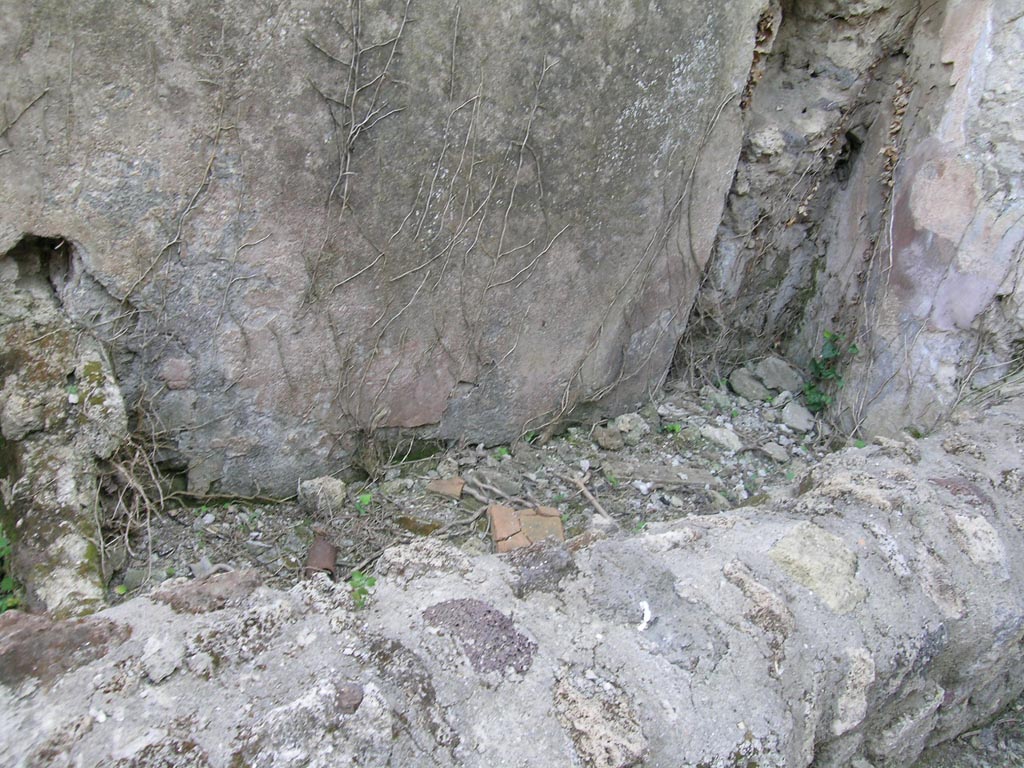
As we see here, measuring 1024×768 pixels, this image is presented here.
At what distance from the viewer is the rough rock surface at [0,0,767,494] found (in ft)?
6.97

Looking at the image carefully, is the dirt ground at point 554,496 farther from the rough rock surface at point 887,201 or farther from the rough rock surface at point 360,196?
the rough rock surface at point 887,201

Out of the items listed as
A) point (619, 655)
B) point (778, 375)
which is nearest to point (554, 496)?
point (778, 375)

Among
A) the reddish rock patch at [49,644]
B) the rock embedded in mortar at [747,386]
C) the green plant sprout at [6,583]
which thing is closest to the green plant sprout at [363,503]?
the green plant sprout at [6,583]

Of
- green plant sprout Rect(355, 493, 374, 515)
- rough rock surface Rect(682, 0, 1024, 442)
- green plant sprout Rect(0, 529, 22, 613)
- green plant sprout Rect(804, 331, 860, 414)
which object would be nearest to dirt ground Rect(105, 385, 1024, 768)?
green plant sprout Rect(355, 493, 374, 515)

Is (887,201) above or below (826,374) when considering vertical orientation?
above

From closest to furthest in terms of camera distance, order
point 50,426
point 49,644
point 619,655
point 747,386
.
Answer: point 49,644 → point 619,655 → point 50,426 → point 747,386

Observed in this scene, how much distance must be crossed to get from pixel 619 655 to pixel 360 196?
5.33ft

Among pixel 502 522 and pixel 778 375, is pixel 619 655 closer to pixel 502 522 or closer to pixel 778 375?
pixel 502 522

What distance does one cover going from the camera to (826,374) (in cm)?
368

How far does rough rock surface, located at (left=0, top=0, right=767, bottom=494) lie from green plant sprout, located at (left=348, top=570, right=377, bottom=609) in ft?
4.01

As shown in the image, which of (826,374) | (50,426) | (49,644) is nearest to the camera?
(49,644)

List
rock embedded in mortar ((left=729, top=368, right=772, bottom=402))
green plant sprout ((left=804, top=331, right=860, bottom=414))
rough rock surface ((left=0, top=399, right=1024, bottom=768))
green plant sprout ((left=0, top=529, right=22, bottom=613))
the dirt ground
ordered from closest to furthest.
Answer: rough rock surface ((left=0, top=399, right=1024, bottom=768)), green plant sprout ((left=0, top=529, right=22, bottom=613)), the dirt ground, green plant sprout ((left=804, top=331, right=860, bottom=414)), rock embedded in mortar ((left=729, top=368, right=772, bottom=402))

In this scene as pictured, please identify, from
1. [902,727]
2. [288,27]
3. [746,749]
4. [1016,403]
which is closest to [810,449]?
[1016,403]

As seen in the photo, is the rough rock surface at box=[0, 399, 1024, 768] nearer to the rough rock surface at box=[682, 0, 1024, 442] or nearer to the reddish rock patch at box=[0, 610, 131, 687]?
the reddish rock patch at box=[0, 610, 131, 687]
